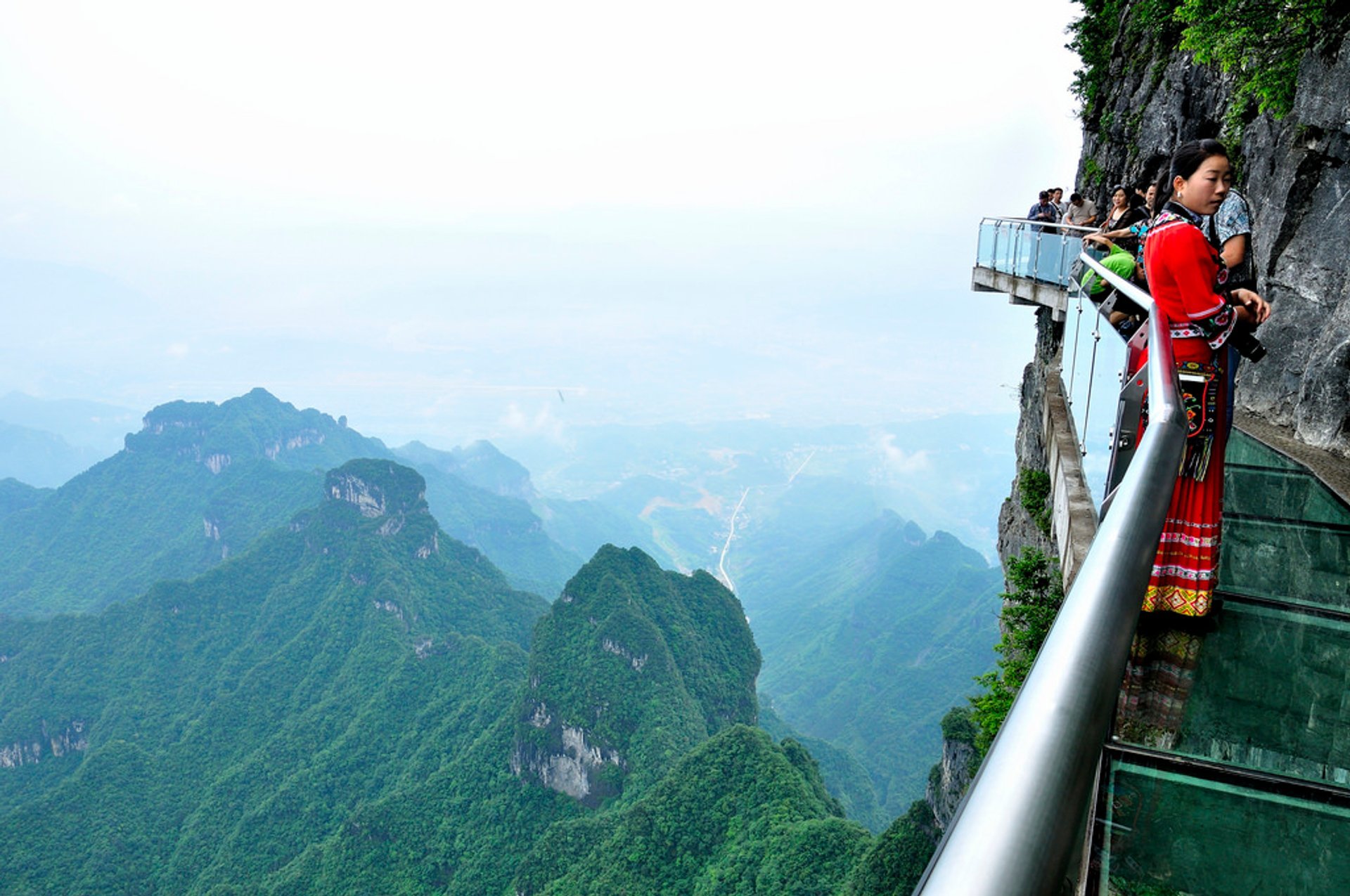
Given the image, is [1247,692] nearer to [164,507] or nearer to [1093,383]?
[1093,383]

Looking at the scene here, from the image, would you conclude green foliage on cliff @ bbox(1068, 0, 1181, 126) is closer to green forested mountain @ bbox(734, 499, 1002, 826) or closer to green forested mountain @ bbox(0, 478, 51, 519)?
green forested mountain @ bbox(734, 499, 1002, 826)

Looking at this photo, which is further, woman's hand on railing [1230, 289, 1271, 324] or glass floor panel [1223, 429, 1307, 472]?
glass floor panel [1223, 429, 1307, 472]

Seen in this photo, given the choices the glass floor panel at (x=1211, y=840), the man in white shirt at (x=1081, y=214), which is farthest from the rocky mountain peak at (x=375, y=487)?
the glass floor panel at (x=1211, y=840)

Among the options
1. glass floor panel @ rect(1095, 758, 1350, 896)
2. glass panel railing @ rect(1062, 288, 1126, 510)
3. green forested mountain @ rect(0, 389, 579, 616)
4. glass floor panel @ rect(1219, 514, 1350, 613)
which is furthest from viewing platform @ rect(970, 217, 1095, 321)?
green forested mountain @ rect(0, 389, 579, 616)

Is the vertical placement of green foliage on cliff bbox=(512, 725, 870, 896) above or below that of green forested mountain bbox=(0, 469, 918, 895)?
above

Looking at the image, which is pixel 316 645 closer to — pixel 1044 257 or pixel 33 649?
pixel 33 649

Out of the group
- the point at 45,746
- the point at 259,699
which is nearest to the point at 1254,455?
the point at 259,699

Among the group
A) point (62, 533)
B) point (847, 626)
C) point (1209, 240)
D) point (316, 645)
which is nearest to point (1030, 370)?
point (1209, 240)

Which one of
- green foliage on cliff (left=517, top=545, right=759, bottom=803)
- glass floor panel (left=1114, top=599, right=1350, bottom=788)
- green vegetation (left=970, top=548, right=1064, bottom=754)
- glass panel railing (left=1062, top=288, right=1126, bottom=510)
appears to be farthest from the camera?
green foliage on cliff (left=517, top=545, right=759, bottom=803)
